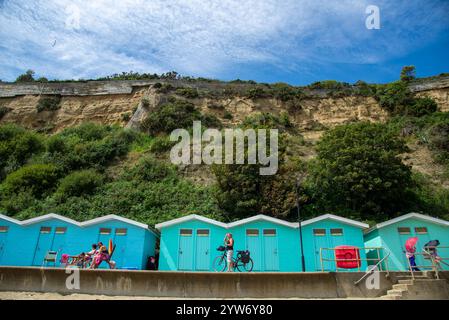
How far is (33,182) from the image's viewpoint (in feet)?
90.4

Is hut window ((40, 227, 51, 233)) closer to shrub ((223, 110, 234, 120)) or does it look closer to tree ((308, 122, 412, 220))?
tree ((308, 122, 412, 220))

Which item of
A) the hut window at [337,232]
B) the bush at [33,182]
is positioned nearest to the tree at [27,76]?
the bush at [33,182]

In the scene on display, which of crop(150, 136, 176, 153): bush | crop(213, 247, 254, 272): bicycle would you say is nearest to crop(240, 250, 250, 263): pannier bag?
crop(213, 247, 254, 272): bicycle

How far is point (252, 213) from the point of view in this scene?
71.8 feet

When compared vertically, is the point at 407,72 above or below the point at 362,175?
above

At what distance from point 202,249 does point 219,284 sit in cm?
609

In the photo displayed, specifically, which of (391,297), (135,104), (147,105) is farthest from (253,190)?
(135,104)

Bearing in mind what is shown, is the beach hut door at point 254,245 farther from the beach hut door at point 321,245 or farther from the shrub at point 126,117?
the shrub at point 126,117

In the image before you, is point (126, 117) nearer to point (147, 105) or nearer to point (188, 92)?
point (147, 105)

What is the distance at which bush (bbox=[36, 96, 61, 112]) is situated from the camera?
148ft

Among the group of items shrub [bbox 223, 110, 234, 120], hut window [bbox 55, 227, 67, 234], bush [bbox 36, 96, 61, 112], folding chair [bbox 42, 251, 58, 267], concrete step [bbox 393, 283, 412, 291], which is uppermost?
bush [bbox 36, 96, 61, 112]

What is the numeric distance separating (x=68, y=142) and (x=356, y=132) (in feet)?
90.1

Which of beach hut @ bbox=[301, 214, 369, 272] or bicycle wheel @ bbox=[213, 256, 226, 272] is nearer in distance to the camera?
bicycle wheel @ bbox=[213, 256, 226, 272]

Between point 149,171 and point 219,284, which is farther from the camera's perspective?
point 149,171
